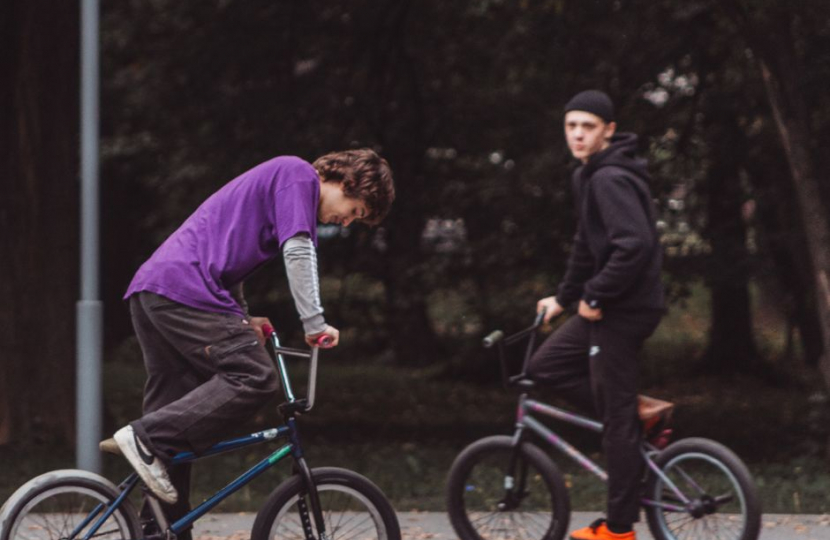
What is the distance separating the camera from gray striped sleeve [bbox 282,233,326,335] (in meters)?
4.53

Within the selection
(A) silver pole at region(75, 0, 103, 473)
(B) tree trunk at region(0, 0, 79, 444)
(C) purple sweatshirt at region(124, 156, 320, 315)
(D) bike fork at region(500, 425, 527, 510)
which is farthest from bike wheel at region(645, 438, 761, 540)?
(B) tree trunk at region(0, 0, 79, 444)

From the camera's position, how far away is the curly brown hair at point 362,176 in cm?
466

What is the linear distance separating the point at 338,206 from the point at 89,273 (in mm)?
2798

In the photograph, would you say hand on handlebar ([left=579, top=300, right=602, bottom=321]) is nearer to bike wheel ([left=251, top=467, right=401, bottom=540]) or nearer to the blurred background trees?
bike wheel ([left=251, top=467, right=401, bottom=540])

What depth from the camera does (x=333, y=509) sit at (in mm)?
4816

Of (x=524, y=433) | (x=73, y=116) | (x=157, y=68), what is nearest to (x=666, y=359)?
(x=157, y=68)

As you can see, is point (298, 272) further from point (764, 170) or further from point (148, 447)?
point (764, 170)

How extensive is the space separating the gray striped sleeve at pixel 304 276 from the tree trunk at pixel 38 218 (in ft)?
20.1

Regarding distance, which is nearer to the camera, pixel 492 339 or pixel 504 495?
pixel 492 339

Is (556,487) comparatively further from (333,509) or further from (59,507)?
(59,507)

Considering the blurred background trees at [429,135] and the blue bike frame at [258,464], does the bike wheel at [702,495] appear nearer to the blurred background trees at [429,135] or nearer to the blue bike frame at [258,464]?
the blue bike frame at [258,464]

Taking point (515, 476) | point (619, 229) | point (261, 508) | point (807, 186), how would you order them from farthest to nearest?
1. point (807, 186)
2. point (515, 476)
3. point (619, 229)
4. point (261, 508)

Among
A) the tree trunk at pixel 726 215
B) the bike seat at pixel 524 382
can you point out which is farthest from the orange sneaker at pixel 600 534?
the tree trunk at pixel 726 215

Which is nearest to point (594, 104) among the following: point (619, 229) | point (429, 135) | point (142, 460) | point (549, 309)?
point (619, 229)
